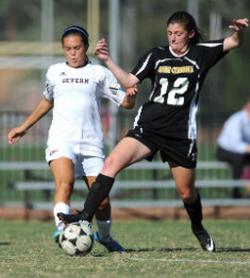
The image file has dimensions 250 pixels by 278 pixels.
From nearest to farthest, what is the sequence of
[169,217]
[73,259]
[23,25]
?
1. [73,259]
2. [169,217]
3. [23,25]


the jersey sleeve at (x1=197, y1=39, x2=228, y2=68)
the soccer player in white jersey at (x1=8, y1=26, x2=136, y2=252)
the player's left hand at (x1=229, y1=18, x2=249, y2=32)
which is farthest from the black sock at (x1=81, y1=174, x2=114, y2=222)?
Answer: the player's left hand at (x1=229, y1=18, x2=249, y2=32)

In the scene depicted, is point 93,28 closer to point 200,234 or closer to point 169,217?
point 169,217

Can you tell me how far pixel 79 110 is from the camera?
9633mm

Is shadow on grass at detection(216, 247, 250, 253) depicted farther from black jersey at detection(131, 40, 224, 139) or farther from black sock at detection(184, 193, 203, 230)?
black jersey at detection(131, 40, 224, 139)

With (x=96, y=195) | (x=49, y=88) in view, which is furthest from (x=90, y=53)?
(x=96, y=195)

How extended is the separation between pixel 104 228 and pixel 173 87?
1.40 metres

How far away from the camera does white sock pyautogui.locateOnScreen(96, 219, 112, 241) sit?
981 centimetres

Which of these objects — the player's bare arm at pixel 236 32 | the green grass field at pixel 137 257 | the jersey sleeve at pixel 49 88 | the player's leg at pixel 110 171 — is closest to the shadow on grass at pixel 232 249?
the green grass field at pixel 137 257

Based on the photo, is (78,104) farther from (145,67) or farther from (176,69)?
(176,69)

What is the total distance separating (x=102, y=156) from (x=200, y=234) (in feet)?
3.75

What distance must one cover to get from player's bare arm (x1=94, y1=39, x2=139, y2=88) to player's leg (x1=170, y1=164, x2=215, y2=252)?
0.82 meters

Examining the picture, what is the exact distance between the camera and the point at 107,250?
10008mm

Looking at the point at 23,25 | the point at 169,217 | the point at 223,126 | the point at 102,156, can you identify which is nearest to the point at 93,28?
the point at 223,126

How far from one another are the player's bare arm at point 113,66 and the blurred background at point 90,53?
2.95 ft
